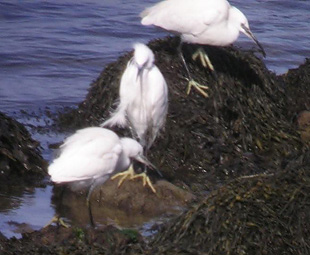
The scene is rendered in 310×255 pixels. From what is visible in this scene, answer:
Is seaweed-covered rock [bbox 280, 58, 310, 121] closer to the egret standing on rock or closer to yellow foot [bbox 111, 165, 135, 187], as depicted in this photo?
the egret standing on rock

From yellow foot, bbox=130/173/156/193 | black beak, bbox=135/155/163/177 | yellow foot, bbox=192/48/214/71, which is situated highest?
yellow foot, bbox=192/48/214/71

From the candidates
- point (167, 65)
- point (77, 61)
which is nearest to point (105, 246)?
point (167, 65)

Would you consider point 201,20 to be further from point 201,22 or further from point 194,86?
point 194,86

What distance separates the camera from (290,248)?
210 inches

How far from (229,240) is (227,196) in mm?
326

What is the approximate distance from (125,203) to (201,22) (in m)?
2.10

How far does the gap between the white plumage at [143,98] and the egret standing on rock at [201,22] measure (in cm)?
65

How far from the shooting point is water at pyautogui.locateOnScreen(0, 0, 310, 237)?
1024cm

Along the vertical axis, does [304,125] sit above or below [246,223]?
below

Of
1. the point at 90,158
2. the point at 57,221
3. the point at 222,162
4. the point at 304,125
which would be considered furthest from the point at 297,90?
the point at 57,221

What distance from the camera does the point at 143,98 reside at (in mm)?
7449

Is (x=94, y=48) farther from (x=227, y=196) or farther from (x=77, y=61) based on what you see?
(x=227, y=196)

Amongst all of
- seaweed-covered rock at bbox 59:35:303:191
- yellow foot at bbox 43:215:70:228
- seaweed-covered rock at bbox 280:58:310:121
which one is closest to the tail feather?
seaweed-covered rock at bbox 59:35:303:191

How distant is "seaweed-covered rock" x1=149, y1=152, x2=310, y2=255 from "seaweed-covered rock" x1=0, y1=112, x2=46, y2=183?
6.91ft
